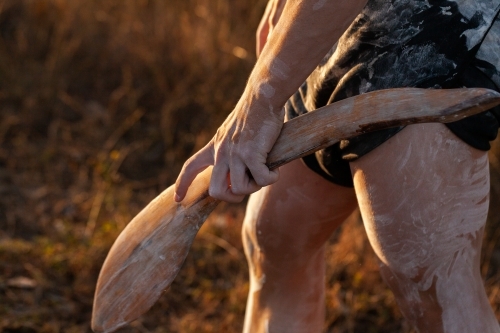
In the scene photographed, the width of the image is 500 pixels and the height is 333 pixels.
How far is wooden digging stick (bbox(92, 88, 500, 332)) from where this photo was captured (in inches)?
45.8

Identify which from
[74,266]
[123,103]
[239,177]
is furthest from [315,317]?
[123,103]

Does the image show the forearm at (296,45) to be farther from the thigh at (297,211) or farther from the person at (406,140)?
the thigh at (297,211)

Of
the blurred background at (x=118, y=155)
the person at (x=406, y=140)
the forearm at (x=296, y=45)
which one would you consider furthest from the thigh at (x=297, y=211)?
the blurred background at (x=118, y=155)

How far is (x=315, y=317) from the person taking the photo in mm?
1770

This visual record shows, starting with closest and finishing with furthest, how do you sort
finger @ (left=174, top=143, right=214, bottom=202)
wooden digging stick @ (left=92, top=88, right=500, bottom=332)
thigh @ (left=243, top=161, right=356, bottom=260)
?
1. wooden digging stick @ (left=92, top=88, right=500, bottom=332)
2. finger @ (left=174, top=143, right=214, bottom=202)
3. thigh @ (left=243, top=161, right=356, bottom=260)

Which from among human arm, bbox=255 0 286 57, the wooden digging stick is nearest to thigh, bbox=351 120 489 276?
the wooden digging stick

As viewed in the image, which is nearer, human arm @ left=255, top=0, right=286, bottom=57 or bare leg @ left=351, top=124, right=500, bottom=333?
bare leg @ left=351, top=124, right=500, bottom=333

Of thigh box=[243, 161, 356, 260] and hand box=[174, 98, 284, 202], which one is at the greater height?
hand box=[174, 98, 284, 202]

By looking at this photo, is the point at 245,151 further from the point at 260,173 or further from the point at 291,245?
the point at 291,245

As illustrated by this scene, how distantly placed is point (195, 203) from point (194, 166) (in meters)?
0.09

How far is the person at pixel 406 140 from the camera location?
1271 mm

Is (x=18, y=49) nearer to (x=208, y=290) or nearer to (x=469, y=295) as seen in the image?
(x=208, y=290)

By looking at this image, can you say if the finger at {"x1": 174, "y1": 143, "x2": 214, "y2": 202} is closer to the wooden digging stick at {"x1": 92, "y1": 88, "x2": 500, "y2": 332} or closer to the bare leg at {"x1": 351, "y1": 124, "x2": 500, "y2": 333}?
the wooden digging stick at {"x1": 92, "y1": 88, "x2": 500, "y2": 332}

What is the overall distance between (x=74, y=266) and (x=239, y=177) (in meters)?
1.65
